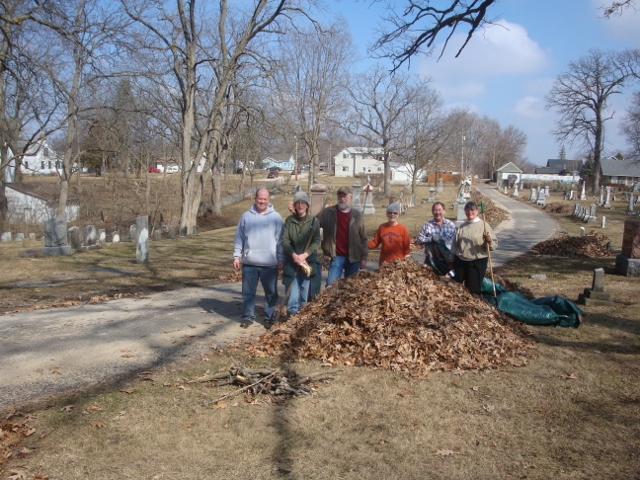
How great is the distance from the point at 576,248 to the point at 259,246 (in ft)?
38.4

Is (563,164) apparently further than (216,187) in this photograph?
Yes

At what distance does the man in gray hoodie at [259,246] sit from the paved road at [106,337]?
0.65 metres

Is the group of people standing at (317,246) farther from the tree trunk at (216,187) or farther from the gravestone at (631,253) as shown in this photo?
the tree trunk at (216,187)

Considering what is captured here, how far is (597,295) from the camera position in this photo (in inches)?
346

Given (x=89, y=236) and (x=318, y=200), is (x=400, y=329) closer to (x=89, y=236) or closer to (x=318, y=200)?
(x=318, y=200)

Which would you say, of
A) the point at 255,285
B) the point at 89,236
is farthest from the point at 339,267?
the point at 89,236

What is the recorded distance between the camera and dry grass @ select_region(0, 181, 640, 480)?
3.73 meters

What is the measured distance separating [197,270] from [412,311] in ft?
25.1

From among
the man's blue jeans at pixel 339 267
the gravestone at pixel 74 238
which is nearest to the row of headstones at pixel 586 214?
the gravestone at pixel 74 238

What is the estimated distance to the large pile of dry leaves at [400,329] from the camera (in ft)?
18.9

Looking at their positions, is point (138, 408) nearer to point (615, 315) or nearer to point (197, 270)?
point (615, 315)

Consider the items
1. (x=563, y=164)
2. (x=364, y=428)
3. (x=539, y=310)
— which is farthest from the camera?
(x=563, y=164)

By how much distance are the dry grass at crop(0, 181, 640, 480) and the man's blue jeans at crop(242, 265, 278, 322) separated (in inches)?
54.6

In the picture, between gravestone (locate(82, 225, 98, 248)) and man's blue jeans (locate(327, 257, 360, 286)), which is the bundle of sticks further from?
gravestone (locate(82, 225, 98, 248))
